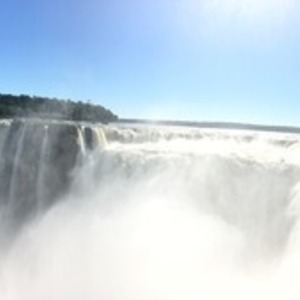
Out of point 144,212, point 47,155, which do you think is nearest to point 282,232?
point 144,212

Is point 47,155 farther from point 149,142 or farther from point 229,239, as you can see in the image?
point 229,239

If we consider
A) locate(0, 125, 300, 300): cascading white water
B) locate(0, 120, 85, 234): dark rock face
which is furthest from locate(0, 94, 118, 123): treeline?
locate(0, 125, 300, 300): cascading white water

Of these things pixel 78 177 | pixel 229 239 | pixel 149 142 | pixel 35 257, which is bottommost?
pixel 35 257

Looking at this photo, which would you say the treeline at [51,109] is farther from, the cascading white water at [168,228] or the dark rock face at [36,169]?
the cascading white water at [168,228]

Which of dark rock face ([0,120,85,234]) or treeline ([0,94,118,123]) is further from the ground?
treeline ([0,94,118,123])

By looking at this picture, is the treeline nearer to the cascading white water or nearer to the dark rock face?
the dark rock face

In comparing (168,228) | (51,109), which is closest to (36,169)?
(168,228)

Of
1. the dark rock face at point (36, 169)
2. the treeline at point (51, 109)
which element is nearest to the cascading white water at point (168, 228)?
the dark rock face at point (36, 169)
